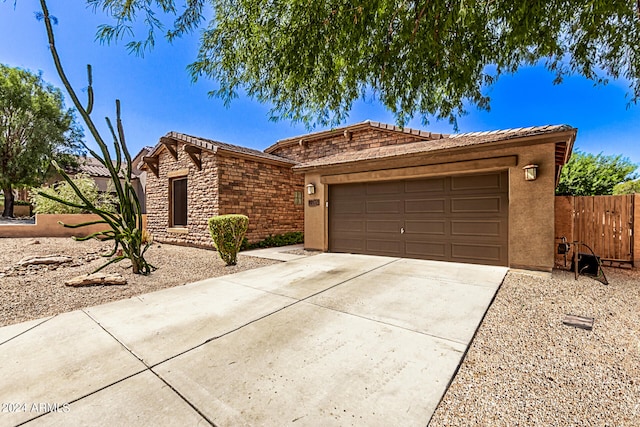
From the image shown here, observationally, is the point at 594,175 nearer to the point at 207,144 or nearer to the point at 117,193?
the point at 207,144

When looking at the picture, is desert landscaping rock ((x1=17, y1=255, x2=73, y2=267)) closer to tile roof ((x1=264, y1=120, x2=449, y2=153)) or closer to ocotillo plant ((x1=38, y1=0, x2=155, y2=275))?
ocotillo plant ((x1=38, y1=0, x2=155, y2=275))

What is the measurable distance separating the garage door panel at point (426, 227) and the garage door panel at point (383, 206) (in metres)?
0.46

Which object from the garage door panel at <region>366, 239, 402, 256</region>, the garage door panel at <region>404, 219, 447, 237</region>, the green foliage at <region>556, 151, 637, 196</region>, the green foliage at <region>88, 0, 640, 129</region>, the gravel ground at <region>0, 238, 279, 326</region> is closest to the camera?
the green foliage at <region>88, 0, 640, 129</region>

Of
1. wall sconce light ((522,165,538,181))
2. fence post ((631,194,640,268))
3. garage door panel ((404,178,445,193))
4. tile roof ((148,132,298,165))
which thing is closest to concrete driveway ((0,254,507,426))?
wall sconce light ((522,165,538,181))

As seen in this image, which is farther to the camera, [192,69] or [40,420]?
[192,69]

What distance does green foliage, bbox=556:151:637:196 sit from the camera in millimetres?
13930

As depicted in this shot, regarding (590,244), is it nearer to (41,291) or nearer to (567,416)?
(567,416)

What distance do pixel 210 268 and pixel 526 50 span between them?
7.83 metres

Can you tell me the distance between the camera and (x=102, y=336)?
9.87ft

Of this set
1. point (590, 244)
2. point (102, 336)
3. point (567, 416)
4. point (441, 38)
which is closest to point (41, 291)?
point (102, 336)

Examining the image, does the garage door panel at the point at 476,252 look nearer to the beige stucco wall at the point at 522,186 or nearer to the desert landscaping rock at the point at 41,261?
the beige stucco wall at the point at 522,186

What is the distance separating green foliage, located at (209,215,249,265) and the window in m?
4.96

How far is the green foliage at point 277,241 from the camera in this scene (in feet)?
31.5

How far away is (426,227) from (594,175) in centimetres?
1405
